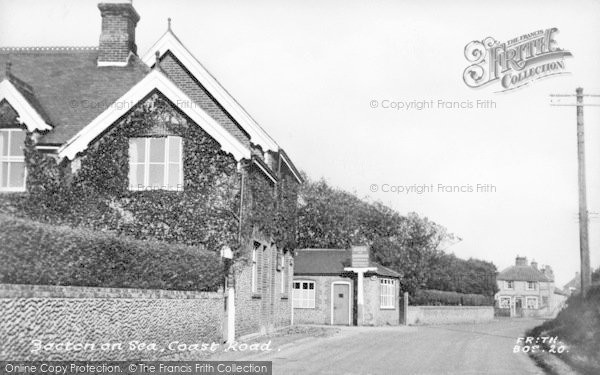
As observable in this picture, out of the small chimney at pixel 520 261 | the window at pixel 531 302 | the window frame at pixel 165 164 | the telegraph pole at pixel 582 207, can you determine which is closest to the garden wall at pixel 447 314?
the telegraph pole at pixel 582 207

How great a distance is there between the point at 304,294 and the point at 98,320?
96.2 ft

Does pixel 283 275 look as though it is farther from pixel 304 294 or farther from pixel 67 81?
pixel 67 81

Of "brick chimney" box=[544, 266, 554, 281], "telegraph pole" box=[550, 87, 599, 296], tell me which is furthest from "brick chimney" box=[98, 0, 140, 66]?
"brick chimney" box=[544, 266, 554, 281]

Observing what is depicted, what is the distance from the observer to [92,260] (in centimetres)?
1291

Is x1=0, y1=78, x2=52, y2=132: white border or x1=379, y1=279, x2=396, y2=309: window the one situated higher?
x1=0, y1=78, x2=52, y2=132: white border

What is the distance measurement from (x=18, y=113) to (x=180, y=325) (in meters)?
9.99

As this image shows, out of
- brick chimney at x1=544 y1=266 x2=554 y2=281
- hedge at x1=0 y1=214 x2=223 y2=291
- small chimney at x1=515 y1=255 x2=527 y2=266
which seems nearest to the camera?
hedge at x1=0 y1=214 x2=223 y2=291

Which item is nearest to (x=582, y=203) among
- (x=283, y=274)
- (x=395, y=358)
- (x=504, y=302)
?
(x=395, y=358)

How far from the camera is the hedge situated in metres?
10.9

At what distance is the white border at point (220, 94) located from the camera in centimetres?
2556

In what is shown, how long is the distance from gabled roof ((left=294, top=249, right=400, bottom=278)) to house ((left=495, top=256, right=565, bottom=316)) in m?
61.9

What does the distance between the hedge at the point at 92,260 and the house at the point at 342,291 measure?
22061mm

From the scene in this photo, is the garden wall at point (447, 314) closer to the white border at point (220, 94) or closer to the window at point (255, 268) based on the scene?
the window at point (255, 268)

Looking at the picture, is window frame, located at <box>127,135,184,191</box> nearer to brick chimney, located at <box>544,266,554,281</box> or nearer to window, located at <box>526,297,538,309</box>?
window, located at <box>526,297,538,309</box>
